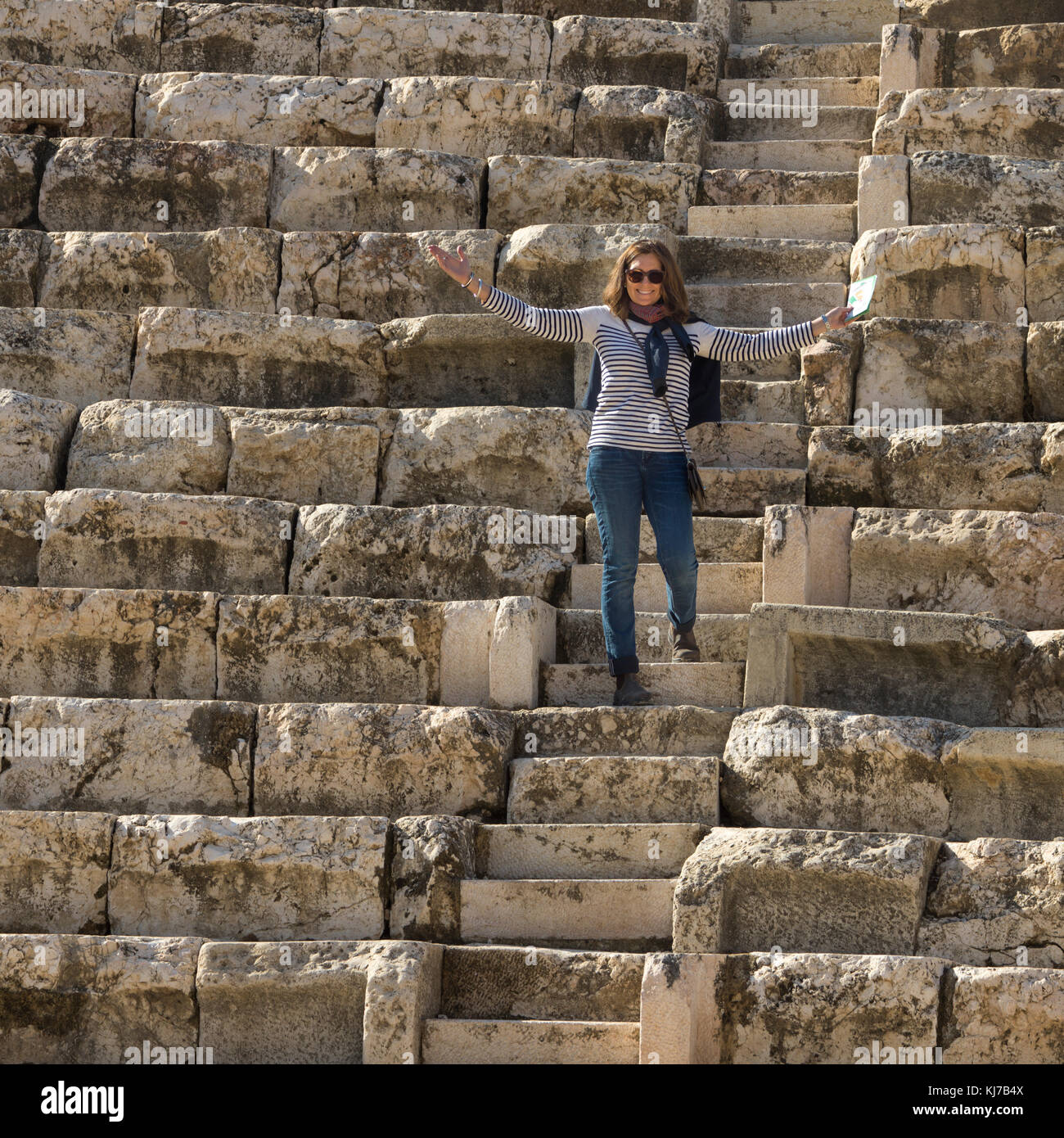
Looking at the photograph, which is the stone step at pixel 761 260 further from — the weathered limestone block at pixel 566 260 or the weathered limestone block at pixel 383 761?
the weathered limestone block at pixel 383 761

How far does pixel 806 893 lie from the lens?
5727 millimetres

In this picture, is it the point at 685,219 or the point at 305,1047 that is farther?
the point at 685,219

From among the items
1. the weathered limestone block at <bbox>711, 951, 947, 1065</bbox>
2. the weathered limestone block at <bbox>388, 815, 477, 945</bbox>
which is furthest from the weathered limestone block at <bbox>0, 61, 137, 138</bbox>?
the weathered limestone block at <bbox>711, 951, 947, 1065</bbox>

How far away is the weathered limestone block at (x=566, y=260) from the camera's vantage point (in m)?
8.62

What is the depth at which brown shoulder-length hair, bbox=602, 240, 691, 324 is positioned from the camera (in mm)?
6637

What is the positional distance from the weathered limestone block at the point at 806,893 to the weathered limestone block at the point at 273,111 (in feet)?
19.3

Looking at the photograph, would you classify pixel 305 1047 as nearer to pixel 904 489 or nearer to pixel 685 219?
pixel 904 489

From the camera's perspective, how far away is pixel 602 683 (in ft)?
22.4

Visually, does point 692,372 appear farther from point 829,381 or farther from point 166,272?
point 166,272

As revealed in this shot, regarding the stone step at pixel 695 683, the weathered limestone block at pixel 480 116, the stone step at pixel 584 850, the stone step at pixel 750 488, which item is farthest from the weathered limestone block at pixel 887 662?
the weathered limestone block at pixel 480 116

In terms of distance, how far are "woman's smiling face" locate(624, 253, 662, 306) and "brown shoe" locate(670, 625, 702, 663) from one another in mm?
1314
